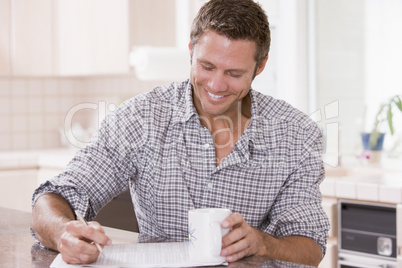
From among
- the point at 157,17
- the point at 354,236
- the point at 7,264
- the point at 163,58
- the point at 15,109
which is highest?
the point at 157,17

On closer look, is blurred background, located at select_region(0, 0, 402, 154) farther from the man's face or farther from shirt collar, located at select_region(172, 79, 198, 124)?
the man's face

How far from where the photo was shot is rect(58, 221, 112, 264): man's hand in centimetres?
112

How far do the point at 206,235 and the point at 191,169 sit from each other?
509 millimetres

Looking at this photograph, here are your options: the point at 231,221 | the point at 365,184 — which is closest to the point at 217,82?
the point at 231,221

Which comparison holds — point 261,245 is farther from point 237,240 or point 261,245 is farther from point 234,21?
point 234,21

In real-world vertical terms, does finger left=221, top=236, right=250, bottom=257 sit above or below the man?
below

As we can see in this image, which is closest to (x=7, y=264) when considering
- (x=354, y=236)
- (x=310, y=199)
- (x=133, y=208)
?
(x=133, y=208)

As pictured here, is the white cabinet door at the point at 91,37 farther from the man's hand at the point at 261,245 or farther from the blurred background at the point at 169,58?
the man's hand at the point at 261,245

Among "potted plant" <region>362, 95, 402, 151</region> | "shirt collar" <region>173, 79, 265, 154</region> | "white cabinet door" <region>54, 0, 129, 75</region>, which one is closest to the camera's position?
"shirt collar" <region>173, 79, 265, 154</region>

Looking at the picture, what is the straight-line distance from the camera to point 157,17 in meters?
3.51

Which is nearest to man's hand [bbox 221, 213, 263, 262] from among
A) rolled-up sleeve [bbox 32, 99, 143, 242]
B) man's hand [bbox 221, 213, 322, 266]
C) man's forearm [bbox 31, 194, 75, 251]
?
man's hand [bbox 221, 213, 322, 266]

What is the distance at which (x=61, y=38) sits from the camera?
400cm

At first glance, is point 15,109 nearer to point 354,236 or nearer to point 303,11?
point 303,11

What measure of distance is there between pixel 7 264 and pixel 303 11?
268 centimetres
